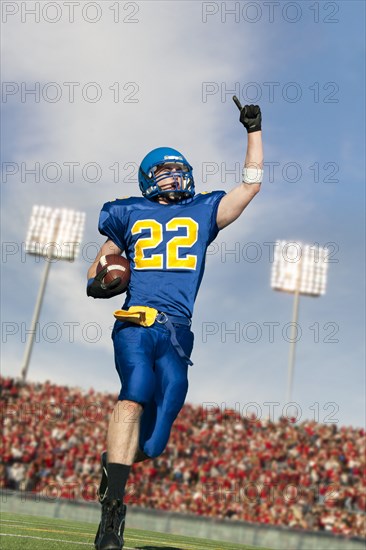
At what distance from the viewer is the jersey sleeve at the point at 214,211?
4.11 m

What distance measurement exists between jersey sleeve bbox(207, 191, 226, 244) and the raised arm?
0.02 meters

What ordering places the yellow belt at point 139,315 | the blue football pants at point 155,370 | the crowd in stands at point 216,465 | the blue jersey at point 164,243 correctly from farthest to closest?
the crowd in stands at point 216,465 < the blue jersey at point 164,243 < the yellow belt at point 139,315 < the blue football pants at point 155,370

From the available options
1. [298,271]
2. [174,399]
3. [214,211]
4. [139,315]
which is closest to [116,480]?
[174,399]

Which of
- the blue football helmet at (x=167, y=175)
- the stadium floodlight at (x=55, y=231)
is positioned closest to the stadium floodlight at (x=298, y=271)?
the stadium floodlight at (x=55, y=231)

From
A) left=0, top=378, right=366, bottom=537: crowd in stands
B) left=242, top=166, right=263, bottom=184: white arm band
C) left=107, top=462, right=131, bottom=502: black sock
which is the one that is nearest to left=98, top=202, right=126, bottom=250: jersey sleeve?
left=242, top=166, right=263, bottom=184: white arm band

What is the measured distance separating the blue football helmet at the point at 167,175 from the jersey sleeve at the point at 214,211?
0.13m

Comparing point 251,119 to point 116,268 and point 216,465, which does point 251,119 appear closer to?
point 116,268

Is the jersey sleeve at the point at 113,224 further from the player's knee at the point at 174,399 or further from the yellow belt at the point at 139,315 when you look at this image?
the player's knee at the point at 174,399

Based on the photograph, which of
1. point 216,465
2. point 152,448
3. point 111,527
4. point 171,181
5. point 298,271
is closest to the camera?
point 111,527

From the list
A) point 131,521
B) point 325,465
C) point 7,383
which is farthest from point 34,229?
point 131,521

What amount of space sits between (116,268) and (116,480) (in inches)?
45.4

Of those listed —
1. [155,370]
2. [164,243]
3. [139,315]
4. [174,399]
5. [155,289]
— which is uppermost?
[164,243]

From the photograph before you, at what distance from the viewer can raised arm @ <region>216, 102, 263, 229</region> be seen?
13.3 feet

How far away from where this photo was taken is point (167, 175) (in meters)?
4.18
